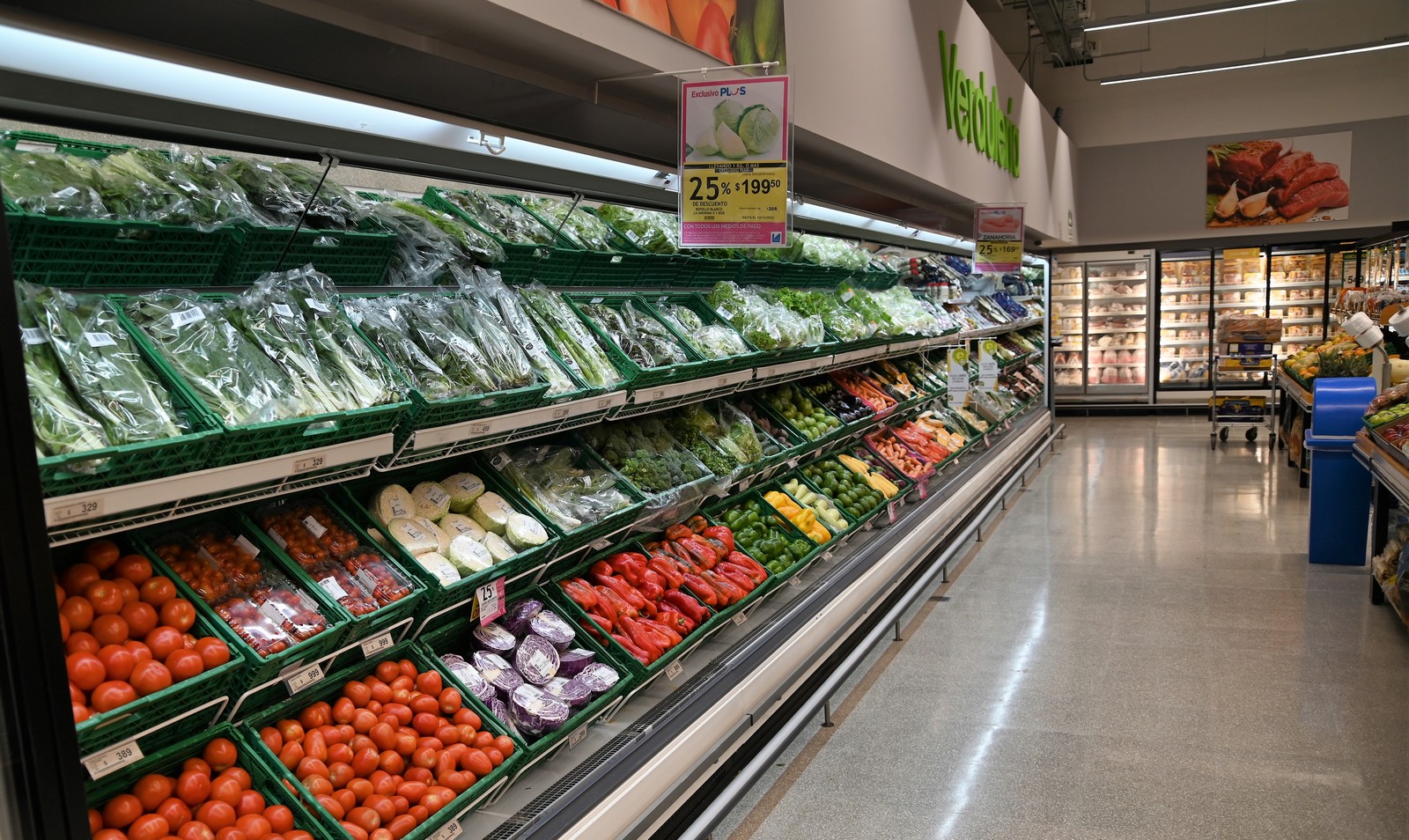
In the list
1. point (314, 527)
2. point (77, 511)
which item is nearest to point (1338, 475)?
point (314, 527)

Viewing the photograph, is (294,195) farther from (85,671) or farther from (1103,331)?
(1103,331)

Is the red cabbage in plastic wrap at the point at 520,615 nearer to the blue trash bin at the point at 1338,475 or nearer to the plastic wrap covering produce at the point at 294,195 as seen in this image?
the plastic wrap covering produce at the point at 294,195

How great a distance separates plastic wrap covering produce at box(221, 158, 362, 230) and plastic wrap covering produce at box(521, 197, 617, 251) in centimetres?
104

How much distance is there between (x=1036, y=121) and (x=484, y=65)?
10.5 meters

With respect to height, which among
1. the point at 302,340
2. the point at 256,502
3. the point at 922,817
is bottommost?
the point at 922,817

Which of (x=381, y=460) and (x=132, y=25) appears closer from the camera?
(x=132, y=25)

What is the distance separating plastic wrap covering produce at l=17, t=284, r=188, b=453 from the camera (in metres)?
1.74

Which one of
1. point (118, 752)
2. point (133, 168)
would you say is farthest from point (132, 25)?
point (118, 752)

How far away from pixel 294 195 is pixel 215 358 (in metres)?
0.61

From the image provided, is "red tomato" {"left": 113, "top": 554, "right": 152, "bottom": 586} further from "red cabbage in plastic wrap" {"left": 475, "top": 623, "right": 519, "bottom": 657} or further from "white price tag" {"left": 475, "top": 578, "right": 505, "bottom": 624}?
"red cabbage in plastic wrap" {"left": 475, "top": 623, "right": 519, "bottom": 657}

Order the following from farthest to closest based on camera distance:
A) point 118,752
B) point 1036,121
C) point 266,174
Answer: point 1036,121
point 266,174
point 118,752

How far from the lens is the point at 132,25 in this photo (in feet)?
6.19

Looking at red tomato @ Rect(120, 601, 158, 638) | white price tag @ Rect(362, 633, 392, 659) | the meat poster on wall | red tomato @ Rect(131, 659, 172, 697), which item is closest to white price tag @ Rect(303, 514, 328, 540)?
white price tag @ Rect(362, 633, 392, 659)

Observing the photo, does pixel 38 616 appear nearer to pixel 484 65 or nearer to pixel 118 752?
pixel 118 752
